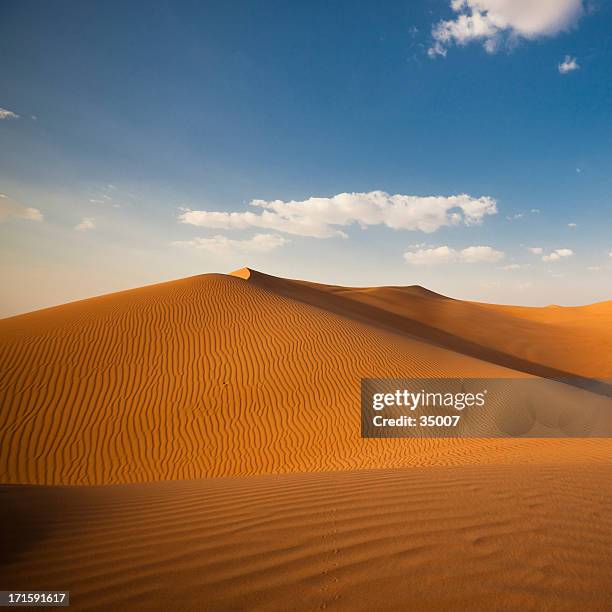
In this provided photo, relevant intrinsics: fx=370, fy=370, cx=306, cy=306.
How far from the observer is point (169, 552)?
105 inches

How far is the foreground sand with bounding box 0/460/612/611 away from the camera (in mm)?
2107

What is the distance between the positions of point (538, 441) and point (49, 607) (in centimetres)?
1039

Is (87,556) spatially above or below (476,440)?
above

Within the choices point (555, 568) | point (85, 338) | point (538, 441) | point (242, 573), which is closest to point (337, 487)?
point (242, 573)

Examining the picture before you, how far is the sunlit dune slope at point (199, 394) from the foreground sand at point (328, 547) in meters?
3.86

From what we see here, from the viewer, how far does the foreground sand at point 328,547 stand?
2107 mm

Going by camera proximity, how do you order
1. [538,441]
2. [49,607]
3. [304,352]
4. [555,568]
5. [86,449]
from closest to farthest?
[49,607] < [555,568] < [86,449] < [538,441] < [304,352]

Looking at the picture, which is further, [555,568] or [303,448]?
[303,448]

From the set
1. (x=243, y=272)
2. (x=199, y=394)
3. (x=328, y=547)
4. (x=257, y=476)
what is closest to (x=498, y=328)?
(x=243, y=272)

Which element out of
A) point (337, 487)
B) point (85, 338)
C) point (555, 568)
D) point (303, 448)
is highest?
point (85, 338)

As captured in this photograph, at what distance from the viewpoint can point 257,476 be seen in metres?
5.65

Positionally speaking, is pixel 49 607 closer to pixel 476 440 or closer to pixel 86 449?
pixel 86 449

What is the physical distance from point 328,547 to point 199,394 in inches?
355

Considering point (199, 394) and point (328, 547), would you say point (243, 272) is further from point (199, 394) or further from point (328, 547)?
point (328, 547)
